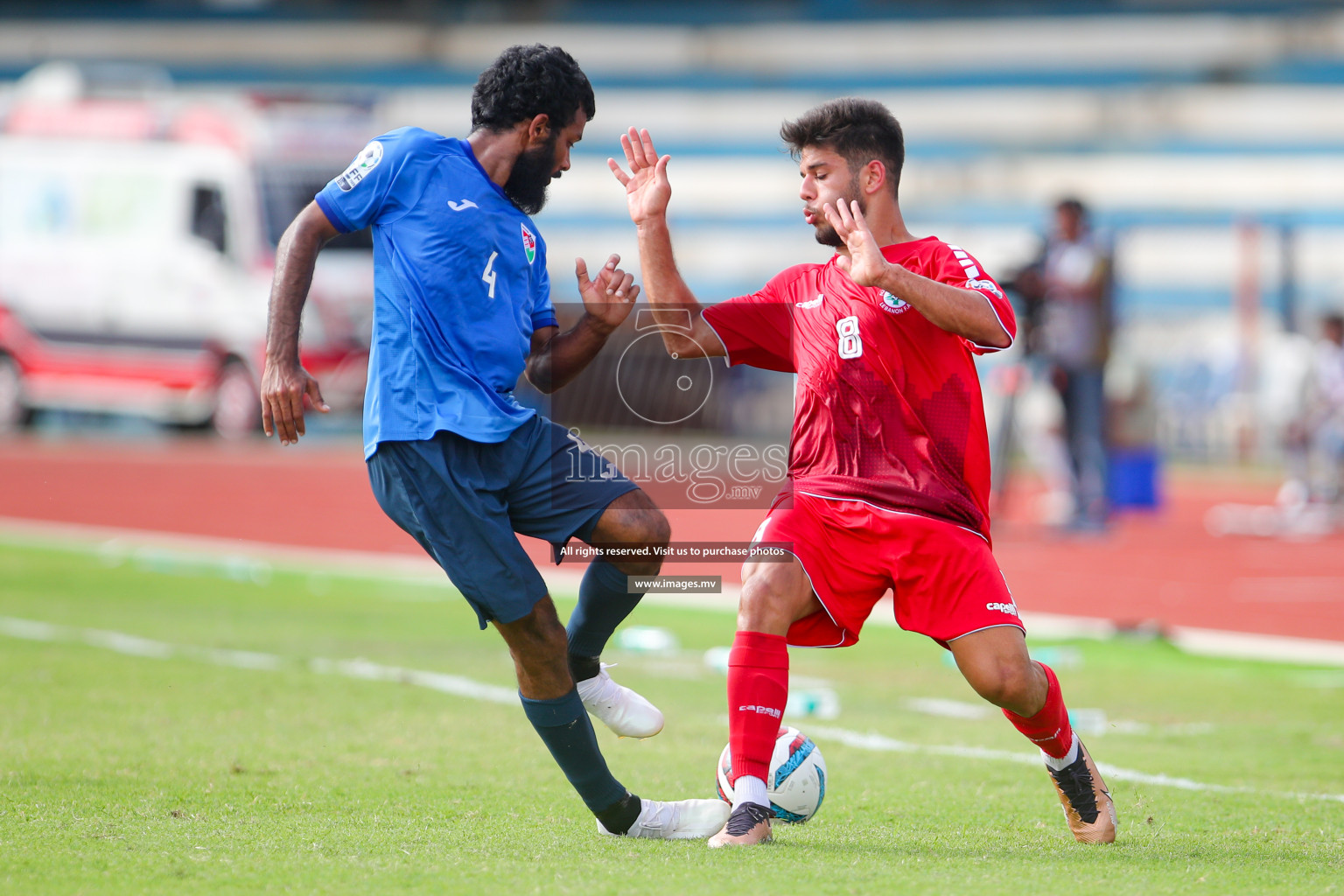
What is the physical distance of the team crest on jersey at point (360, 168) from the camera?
4.38 metres

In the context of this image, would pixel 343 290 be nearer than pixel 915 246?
No

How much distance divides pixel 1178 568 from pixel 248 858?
10226mm

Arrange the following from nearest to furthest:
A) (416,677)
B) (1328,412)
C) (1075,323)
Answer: (416,677)
(1075,323)
(1328,412)

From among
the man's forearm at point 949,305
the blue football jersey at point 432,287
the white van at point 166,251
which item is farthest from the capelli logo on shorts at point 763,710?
the white van at point 166,251

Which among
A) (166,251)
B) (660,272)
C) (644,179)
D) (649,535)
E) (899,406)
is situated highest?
(644,179)

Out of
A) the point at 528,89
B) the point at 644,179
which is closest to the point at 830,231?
the point at 644,179

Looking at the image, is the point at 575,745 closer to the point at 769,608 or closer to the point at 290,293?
the point at 769,608

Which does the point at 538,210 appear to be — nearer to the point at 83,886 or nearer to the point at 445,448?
the point at 445,448

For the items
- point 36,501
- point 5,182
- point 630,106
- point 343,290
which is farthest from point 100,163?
point 630,106

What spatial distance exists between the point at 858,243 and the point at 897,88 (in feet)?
109

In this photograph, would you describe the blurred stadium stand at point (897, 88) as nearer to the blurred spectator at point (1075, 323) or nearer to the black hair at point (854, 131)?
the blurred spectator at point (1075, 323)

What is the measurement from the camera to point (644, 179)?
187 inches

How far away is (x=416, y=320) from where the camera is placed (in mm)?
4367

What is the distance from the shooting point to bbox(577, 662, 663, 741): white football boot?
187 inches
